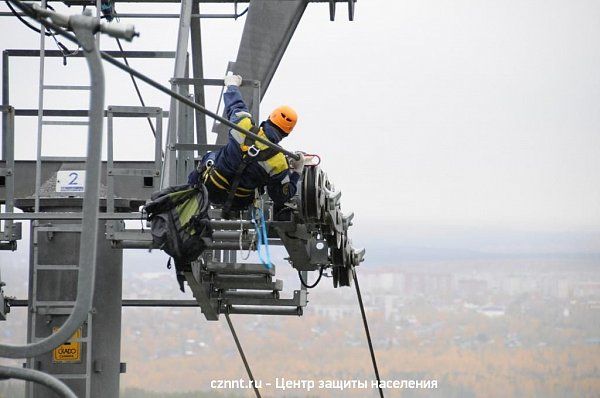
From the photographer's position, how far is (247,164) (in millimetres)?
9398

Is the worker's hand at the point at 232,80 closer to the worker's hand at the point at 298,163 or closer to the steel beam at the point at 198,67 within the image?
the worker's hand at the point at 298,163

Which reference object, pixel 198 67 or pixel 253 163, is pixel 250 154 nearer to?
pixel 253 163

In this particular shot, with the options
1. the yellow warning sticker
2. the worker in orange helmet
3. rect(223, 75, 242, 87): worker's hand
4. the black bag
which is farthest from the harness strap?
the yellow warning sticker

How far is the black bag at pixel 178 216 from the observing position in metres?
9.28

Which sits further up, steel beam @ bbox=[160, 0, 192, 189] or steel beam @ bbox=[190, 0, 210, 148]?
steel beam @ bbox=[190, 0, 210, 148]

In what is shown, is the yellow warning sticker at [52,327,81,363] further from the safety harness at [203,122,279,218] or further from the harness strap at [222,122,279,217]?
the harness strap at [222,122,279,217]

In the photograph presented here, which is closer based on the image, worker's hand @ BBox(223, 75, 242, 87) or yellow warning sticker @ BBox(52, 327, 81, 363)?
worker's hand @ BBox(223, 75, 242, 87)

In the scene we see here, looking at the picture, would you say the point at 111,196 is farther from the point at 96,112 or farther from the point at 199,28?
the point at 96,112

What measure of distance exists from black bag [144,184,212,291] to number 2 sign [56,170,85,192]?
2900 mm

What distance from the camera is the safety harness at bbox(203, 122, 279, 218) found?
367 inches

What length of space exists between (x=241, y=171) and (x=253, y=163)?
0.34 feet

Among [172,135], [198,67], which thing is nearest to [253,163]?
[172,135]

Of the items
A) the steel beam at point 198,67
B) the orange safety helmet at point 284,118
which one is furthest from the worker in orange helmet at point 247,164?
the steel beam at point 198,67

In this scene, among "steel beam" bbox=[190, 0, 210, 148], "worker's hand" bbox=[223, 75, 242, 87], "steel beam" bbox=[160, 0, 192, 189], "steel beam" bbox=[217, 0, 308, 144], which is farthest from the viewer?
"steel beam" bbox=[190, 0, 210, 148]
